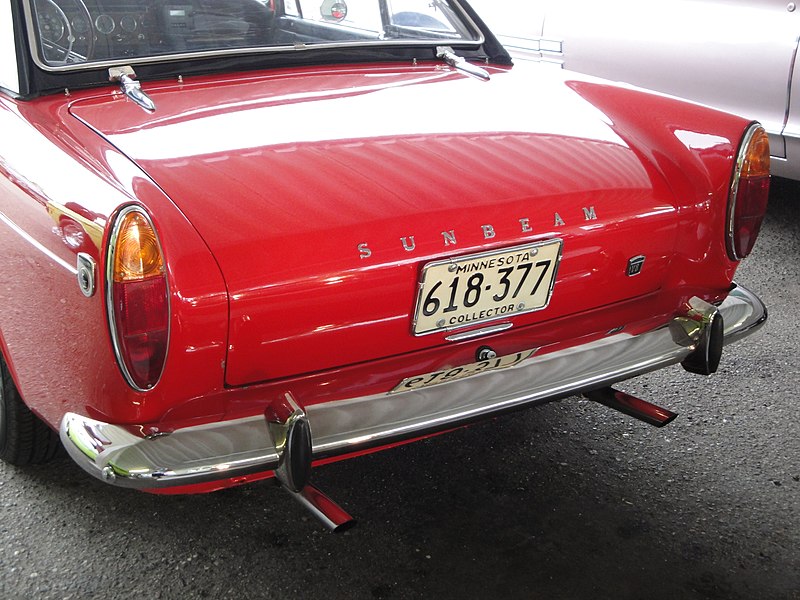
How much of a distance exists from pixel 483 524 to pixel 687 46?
2.94m

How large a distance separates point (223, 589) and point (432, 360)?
0.73 m

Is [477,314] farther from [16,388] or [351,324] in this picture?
[16,388]

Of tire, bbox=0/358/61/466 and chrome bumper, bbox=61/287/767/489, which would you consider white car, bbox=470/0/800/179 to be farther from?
tire, bbox=0/358/61/466

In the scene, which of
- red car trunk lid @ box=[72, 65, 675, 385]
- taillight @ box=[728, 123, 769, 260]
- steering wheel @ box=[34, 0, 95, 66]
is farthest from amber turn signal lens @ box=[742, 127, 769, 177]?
steering wheel @ box=[34, 0, 95, 66]

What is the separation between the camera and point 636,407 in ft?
7.74

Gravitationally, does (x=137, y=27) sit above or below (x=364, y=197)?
above

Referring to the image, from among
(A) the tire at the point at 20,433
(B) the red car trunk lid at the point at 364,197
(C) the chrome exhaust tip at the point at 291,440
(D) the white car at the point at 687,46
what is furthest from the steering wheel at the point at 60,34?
(D) the white car at the point at 687,46

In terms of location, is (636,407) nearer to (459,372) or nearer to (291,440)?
(459,372)

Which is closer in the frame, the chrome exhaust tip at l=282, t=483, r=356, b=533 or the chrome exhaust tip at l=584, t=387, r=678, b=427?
the chrome exhaust tip at l=282, t=483, r=356, b=533

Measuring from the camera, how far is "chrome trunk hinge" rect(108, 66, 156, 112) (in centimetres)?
207

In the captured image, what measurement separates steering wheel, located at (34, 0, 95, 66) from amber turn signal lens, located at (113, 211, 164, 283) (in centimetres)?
79

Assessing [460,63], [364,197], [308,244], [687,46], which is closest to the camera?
[308,244]

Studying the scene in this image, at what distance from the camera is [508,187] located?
6.33 ft

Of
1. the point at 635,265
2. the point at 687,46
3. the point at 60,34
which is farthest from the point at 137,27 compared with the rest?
the point at 687,46
